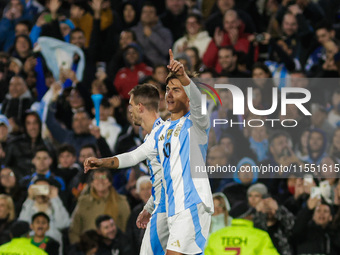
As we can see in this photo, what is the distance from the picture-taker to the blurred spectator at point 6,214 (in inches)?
388

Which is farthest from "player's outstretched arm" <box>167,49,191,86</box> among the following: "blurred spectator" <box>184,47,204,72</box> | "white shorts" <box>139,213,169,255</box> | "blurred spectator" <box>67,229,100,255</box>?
"blurred spectator" <box>184,47,204,72</box>

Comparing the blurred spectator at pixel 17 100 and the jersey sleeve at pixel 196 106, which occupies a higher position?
the blurred spectator at pixel 17 100

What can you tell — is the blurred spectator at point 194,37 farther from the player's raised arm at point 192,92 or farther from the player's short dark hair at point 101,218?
the player's raised arm at point 192,92

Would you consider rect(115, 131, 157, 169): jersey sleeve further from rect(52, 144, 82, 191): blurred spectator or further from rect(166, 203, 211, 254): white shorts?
rect(52, 144, 82, 191): blurred spectator

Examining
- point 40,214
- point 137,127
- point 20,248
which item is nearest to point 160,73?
point 137,127

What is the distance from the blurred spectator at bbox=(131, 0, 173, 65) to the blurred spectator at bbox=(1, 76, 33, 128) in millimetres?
2068

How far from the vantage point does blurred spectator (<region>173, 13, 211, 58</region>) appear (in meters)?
12.0

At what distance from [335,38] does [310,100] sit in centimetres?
136

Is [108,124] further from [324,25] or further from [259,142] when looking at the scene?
[324,25]

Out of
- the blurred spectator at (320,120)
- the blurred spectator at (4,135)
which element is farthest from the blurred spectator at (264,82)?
the blurred spectator at (4,135)

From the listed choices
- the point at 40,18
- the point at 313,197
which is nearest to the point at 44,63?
the point at 40,18

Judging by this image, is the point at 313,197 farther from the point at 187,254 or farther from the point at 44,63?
the point at 44,63

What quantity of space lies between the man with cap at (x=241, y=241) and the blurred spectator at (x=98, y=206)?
175 cm

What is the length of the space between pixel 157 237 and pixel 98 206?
3.28 meters
